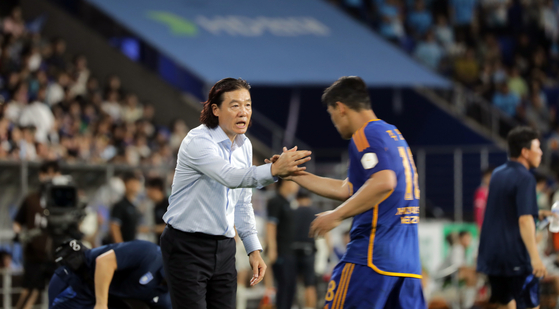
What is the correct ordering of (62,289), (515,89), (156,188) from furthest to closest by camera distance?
(515,89), (156,188), (62,289)

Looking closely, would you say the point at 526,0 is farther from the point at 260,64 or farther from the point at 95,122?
the point at 95,122

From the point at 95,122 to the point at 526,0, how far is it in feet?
48.1

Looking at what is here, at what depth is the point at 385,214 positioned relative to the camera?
4.27m

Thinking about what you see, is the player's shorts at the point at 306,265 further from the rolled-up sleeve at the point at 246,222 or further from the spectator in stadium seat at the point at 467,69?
the spectator in stadium seat at the point at 467,69

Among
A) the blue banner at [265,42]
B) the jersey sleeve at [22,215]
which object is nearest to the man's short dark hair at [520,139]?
the jersey sleeve at [22,215]

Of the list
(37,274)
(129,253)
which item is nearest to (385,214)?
(129,253)

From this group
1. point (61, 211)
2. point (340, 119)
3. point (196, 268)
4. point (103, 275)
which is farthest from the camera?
point (61, 211)

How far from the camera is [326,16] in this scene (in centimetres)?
1791

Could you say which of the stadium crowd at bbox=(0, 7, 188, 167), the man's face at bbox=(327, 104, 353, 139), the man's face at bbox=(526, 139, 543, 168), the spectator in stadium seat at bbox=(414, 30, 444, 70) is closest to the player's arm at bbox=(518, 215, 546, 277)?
the man's face at bbox=(526, 139, 543, 168)

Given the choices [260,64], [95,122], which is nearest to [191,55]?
[260,64]

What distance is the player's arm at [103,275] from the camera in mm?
5672

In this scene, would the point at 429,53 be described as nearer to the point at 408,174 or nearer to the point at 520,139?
the point at 520,139

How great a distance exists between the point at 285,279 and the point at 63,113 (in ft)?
20.5

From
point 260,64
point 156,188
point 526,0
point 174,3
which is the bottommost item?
Answer: point 156,188
